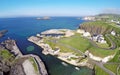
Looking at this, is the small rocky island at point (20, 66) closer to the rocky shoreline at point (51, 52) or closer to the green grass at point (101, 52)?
the rocky shoreline at point (51, 52)

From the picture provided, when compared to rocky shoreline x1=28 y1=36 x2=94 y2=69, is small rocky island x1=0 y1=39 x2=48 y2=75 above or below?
above

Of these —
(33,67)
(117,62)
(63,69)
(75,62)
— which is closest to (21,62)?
(33,67)

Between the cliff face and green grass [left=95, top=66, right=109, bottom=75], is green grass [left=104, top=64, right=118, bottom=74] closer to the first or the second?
green grass [left=95, top=66, right=109, bottom=75]

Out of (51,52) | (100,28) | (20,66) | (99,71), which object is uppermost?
(100,28)

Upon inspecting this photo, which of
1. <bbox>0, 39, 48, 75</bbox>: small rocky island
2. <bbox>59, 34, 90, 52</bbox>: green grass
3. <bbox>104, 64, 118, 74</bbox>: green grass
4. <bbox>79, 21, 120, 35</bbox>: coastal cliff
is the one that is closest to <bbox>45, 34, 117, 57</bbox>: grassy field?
<bbox>59, 34, 90, 52</bbox>: green grass

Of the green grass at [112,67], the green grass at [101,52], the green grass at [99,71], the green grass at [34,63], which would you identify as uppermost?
the green grass at [34,63]

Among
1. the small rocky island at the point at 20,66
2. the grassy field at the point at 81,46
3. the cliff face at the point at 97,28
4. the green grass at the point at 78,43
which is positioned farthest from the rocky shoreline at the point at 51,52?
the cliff face at the point at 97,28

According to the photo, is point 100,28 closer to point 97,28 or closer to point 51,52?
point 97,28

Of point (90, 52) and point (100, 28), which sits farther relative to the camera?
point (100, 28)

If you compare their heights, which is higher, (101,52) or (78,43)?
(78,43)

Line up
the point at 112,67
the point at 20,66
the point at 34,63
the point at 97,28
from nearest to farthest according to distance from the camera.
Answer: the point at 20,66 → the point at 112,67 → the point at 34,63 → the point at 97,28

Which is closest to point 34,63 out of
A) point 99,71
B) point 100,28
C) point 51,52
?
point 51,52
